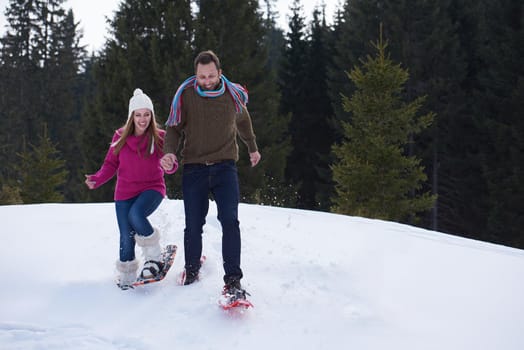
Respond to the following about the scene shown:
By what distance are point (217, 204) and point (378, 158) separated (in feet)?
32.6

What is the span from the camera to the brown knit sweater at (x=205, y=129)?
348 cm

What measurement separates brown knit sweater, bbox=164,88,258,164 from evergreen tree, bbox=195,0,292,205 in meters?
10.3

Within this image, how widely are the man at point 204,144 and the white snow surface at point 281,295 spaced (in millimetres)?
505

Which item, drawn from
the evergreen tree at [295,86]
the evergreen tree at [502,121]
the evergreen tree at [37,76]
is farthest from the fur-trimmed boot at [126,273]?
the evergreen tree at [37,76]

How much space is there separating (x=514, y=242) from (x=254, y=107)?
10797mm

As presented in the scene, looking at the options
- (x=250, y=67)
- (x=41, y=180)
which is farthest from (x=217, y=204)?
(x=41, y=180)

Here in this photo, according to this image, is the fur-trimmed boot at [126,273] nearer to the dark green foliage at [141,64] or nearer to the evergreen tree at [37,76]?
the dark green foliage at [141,64]

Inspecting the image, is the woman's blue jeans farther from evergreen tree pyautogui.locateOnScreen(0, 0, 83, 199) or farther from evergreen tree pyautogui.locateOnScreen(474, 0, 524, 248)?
evergreen tree pyautogui.locateOnScreen(0, 0, 83, 199)

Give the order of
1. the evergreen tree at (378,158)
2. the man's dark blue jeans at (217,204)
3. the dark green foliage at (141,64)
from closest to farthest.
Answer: the man's dark blue jeans at (217,204) < the evergreen tree at (378,158) < the dark green foliage at (141,64)

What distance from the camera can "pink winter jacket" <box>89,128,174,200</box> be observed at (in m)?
3.69

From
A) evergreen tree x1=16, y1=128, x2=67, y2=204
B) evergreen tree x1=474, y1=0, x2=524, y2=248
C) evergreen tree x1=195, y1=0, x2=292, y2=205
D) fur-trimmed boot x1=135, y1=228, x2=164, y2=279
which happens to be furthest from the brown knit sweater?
evergreen tree x1=474, y1=0, x2=524, y2=248

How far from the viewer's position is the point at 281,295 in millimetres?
3428

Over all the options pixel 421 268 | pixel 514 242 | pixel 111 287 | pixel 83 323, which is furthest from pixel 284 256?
pixel 514 242

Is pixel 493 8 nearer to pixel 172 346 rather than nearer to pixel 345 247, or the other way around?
pixel 345 247
